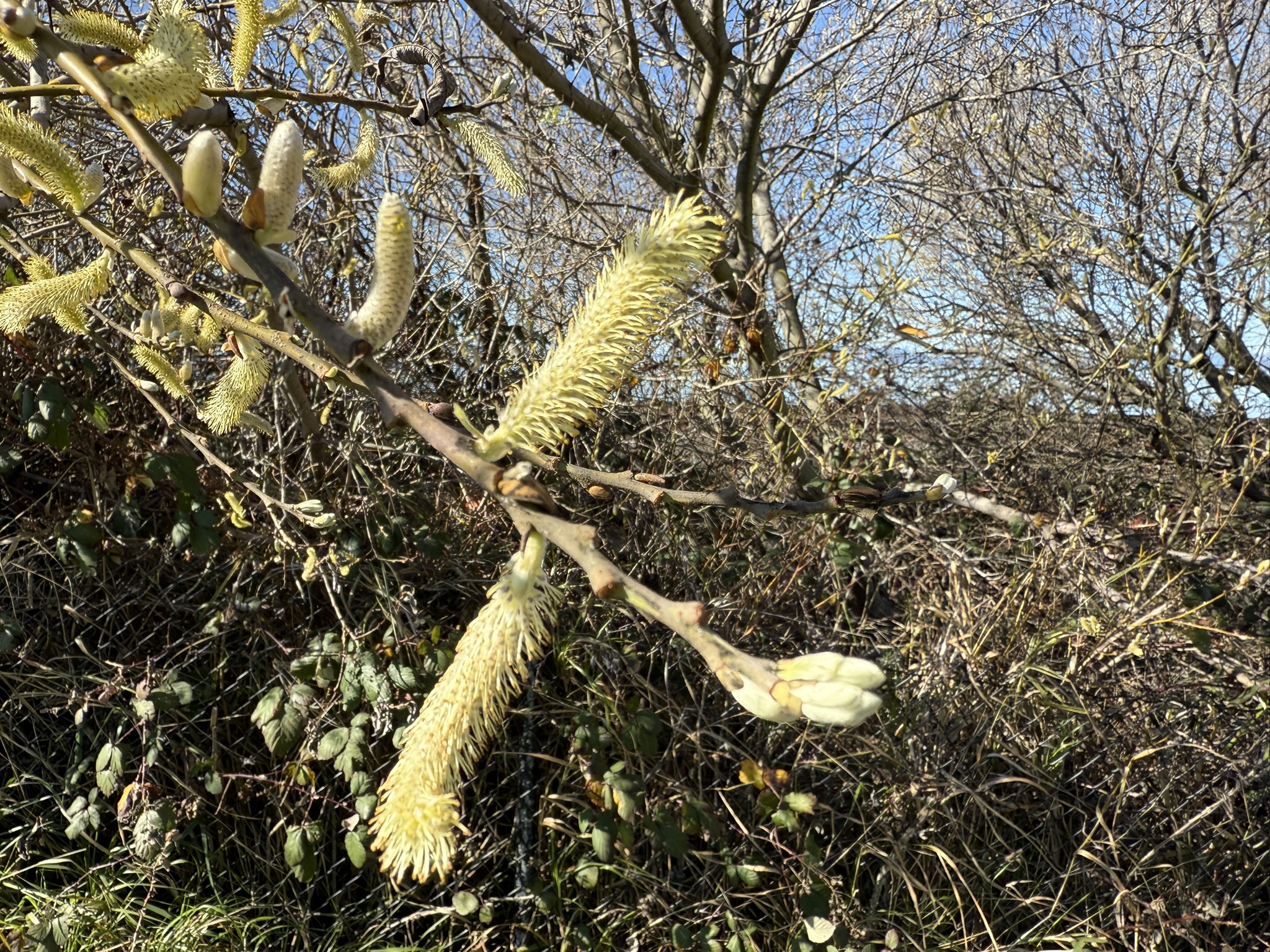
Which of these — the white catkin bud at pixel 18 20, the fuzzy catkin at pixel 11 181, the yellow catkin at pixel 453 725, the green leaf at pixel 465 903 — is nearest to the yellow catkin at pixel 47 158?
the fuzzy catkin at pixel 11 181

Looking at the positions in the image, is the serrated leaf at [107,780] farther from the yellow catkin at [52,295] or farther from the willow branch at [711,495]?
the willow branch at [711,495]

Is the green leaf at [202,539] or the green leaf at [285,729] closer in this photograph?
the green leaf at [285,729]

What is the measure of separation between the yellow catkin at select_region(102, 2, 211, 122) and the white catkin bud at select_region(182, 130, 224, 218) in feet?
0.15

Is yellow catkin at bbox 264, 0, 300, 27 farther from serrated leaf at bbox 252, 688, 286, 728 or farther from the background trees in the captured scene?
serrated leaf at bbox 252, 688, 286, 728

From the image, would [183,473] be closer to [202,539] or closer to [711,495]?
[202,539]

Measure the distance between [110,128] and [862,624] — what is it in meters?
2.52

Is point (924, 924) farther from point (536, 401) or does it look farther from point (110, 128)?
point (110, 128)

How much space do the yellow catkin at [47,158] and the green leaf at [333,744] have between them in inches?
53.2

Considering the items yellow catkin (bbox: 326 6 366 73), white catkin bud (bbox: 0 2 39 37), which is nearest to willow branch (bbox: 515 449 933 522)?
white catkin bud (bbox: 0 2 39 37)

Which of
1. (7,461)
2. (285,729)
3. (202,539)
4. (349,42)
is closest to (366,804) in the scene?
(285,729)

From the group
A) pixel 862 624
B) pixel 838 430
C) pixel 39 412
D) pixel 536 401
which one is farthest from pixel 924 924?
pixel 39 412

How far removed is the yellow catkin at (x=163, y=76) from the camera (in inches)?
29.5

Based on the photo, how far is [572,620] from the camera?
259cm

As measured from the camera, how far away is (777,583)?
2.79m
